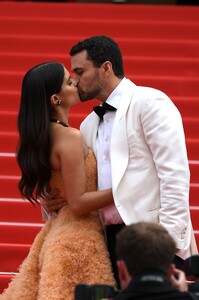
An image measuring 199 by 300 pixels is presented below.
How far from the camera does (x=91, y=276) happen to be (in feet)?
11.7

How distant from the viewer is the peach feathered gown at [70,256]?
356 cm

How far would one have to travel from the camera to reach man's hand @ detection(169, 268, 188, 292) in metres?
2.67

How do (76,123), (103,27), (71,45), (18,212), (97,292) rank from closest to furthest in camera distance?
(97,292)
(18,212)
(76,123)
(71,45)
(103,27)

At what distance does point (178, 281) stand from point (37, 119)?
1155mm

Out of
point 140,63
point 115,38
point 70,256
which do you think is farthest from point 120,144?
point 115,38

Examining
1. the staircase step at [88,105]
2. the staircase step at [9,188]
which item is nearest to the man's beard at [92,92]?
the staircase step at [9,188]

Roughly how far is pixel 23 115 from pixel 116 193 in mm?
487

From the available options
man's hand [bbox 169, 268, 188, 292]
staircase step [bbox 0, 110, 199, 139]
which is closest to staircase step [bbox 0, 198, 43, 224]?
staircase step [bbox 0, 110, 199, 139]

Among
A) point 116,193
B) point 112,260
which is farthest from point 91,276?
point 116,193

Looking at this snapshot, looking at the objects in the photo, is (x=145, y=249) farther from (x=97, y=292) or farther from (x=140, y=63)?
(x=140, y=63)

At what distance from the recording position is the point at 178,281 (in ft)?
8.91

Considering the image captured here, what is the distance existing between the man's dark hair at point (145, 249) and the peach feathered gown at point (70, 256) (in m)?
0.98

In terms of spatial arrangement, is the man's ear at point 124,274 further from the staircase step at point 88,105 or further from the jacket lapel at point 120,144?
the staircase step at point 88,105

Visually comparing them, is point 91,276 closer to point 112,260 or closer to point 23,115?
point 112,260
